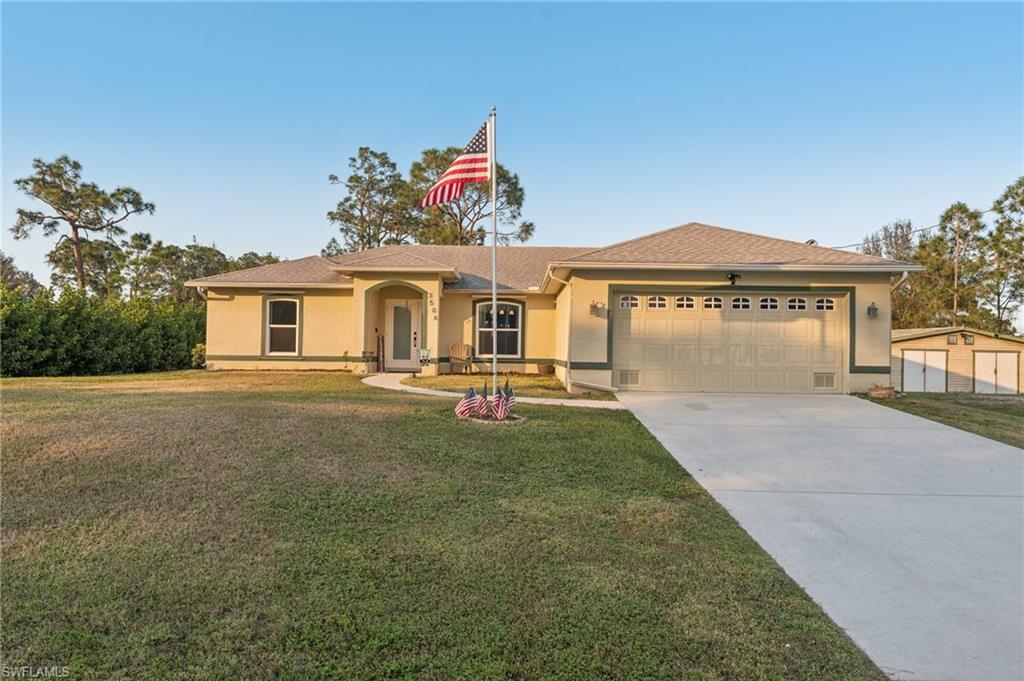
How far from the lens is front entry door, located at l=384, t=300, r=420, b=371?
15.1m

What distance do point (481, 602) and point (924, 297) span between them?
3093cm

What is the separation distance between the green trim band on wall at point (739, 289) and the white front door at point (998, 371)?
11.6m

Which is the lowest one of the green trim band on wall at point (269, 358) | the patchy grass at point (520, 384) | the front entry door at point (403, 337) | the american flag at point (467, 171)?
the patchy grass at point (520, 384)

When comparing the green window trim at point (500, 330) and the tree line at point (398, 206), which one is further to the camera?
the tree line at point (398, 206)

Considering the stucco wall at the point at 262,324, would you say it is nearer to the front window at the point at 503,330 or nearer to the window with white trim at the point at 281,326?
the window with white trim at the point at 281,326

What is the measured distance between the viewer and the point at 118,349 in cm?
1424

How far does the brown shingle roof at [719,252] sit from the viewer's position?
10602mm

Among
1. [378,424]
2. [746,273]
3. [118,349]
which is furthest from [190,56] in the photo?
[746,273]

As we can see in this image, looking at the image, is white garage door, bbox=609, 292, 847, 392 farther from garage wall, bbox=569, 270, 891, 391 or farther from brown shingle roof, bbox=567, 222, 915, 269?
brown shingle roof, bbox=567, 222, 915, 269

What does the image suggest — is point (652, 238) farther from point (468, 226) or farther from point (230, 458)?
point (468, 226)

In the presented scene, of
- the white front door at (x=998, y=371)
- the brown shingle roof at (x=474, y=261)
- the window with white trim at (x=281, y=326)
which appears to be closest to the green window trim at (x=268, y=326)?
the window with white trim at (x=281, y=326)

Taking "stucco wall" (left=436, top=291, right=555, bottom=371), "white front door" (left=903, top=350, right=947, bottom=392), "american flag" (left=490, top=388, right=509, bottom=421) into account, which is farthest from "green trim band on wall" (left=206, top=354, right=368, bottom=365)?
"white front door" (left=903, top=350, right=947, bottom=392)

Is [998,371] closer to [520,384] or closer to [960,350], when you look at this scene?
[960,350]

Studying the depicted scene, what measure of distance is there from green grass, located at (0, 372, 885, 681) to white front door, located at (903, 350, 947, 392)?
18240mm
